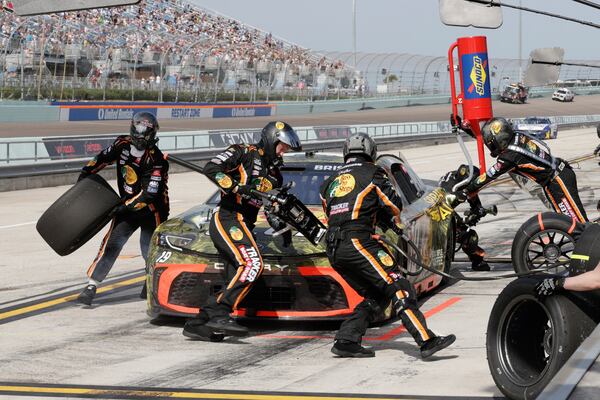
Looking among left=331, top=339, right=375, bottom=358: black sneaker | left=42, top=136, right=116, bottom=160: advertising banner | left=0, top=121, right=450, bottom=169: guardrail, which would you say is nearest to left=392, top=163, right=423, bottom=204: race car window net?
left=331, top=339, right=375, bottom=358: black sneaker

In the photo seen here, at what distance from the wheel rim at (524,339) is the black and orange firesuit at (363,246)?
55.5 inches

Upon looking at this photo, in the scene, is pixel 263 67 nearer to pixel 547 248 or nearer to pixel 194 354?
pixel 547 248

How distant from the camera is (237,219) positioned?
857cm

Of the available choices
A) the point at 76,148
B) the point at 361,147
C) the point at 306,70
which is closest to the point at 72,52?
the point at 76,148

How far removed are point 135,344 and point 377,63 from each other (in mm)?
59722

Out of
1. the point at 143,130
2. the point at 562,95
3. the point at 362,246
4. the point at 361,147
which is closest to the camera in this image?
the point at 362,246

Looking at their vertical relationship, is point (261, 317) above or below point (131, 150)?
below

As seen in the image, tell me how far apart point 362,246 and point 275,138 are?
1.28 meters

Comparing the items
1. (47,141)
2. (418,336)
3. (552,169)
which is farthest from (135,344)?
(47,141)

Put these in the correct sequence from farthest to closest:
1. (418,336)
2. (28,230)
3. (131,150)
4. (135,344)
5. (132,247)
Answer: (28,230) → (132,247) → (131,150) → (135,344) → (418,336)

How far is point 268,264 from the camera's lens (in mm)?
8609

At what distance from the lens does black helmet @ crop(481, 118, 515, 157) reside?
1107 cm

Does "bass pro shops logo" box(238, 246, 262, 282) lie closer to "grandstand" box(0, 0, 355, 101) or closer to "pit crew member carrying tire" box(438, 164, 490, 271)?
"pit crew member carrying tire" box(438, 164, 490, 271)

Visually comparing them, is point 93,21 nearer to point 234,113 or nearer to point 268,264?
point 234,113
